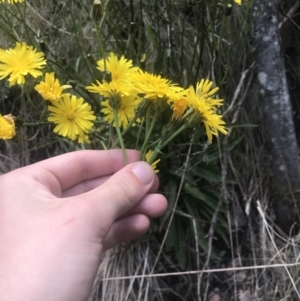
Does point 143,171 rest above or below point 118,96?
below

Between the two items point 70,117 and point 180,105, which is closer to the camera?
point 180,105

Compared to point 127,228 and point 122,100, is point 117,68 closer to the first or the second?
point 122,100

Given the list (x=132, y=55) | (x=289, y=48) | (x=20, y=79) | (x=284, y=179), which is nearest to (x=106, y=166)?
(x=20, y=79)

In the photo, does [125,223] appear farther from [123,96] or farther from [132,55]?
[132,55]

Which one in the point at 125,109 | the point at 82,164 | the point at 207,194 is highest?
the point at 125,109

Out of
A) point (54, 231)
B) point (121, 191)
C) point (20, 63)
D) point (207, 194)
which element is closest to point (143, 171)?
point (121, 191)

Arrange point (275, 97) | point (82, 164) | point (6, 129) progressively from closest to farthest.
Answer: point (6, 129) < point (82, 164) < point (275, 97)

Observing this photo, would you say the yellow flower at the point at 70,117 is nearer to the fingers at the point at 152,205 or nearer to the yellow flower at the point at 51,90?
the yellow flower at the point at 51,90
